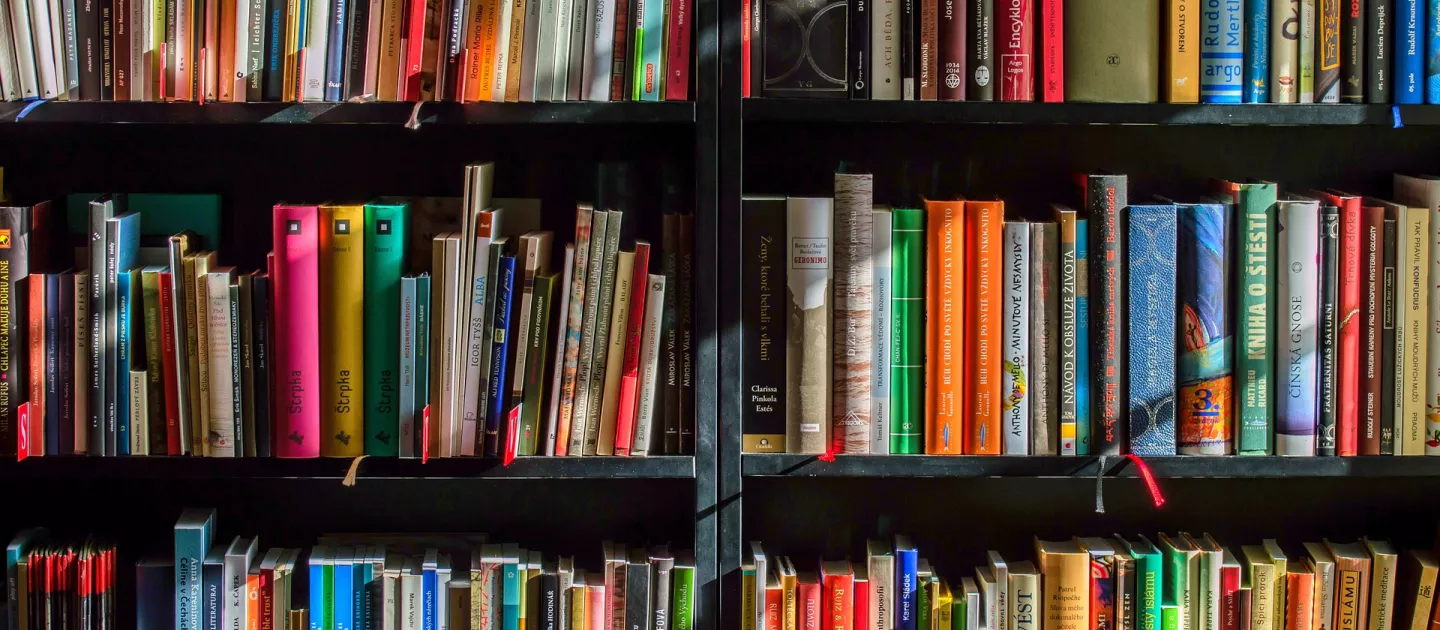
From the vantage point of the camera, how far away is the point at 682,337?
1528 mm

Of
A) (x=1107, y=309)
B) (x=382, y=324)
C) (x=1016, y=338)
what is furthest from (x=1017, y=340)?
(x=382, y=324)

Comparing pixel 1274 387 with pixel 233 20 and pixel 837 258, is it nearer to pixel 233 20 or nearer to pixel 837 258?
pixel 837 258

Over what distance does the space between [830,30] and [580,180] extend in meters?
0.44

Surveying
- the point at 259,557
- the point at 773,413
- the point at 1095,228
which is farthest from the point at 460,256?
the point at 1095,228

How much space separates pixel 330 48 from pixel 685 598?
77cm

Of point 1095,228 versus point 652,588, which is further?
point 652,588

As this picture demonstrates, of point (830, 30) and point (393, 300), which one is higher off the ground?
point (830, 30)

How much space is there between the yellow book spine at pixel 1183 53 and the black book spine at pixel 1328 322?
21cm

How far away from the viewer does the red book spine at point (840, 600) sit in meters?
1.61

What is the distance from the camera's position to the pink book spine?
147 cm

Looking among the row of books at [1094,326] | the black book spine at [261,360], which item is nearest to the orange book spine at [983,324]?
the row of books at [1094,326]

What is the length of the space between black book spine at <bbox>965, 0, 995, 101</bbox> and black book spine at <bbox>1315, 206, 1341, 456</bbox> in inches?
16.1

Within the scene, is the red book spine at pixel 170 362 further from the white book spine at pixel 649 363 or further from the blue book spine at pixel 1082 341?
the blue book spine at pixel 1082 341

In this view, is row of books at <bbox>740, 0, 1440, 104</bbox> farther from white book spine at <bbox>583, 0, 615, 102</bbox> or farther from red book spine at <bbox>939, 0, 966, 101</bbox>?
white book spine at <bbox>583, 0, 615, 102</bbox>
